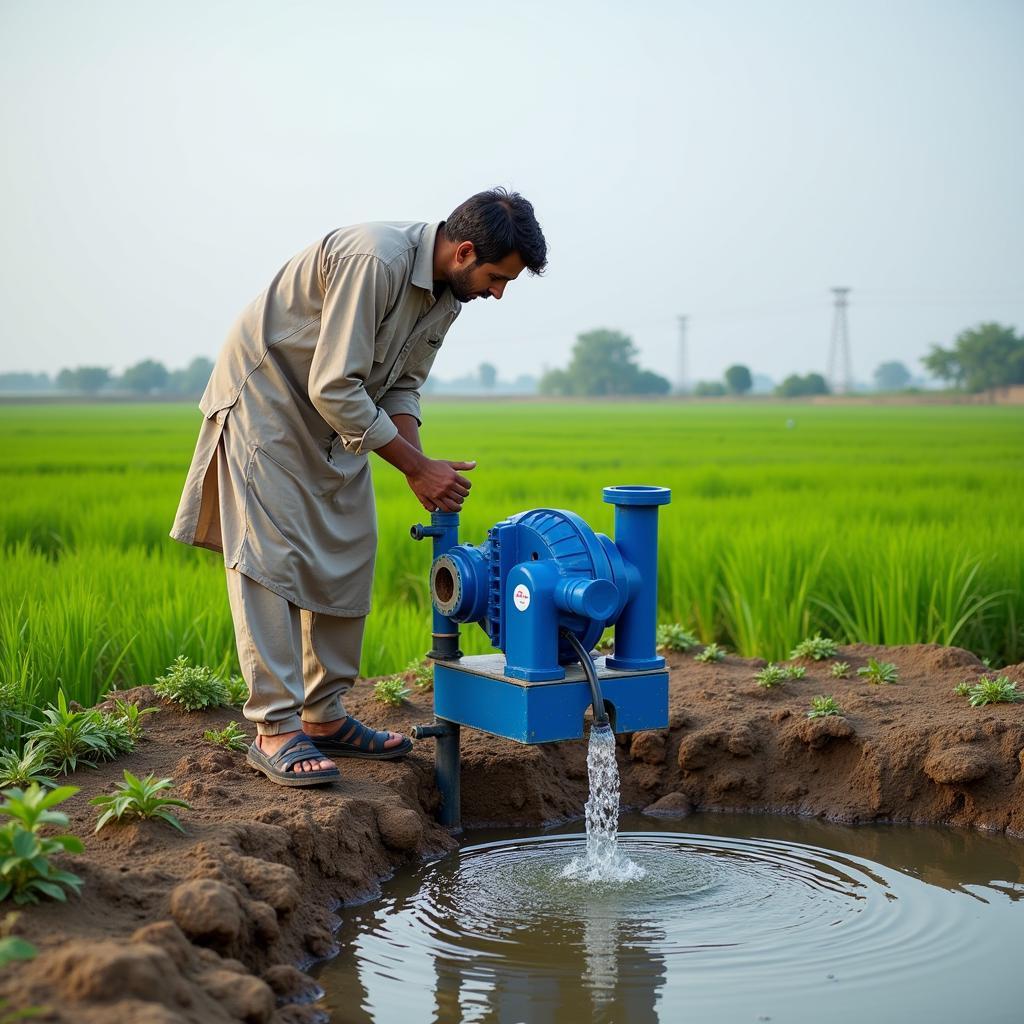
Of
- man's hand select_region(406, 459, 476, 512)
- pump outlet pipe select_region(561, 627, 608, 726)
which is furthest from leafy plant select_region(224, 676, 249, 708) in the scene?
pump outlet pipe select_region(561, 627, 608, 726)

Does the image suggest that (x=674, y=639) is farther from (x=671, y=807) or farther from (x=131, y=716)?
(x=131, y=716)

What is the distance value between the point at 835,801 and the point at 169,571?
128 inches

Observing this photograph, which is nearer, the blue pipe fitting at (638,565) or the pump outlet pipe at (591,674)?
the pump outlet pipe at (591,674)

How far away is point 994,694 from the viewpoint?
160 inches

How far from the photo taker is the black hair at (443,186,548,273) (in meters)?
3.22

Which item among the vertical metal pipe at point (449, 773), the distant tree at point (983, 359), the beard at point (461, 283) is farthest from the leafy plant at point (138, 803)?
the distant tree at point (983, 359)

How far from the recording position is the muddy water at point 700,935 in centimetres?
258

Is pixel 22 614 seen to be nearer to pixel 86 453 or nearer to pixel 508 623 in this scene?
pixel 508 623

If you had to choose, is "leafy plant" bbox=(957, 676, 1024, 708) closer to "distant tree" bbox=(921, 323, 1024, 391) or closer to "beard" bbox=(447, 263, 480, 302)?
"beard" bbox=(447, 263, 480, 302)

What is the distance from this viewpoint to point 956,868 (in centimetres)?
343

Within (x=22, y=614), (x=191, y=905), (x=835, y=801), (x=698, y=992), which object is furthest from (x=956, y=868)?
(x=22, y=614)

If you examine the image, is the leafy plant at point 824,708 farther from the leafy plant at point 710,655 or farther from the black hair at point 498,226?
the black hair at point 498,226

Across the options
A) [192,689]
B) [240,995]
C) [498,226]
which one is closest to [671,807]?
[192,689]

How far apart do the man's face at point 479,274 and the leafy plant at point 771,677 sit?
5.72 feet
